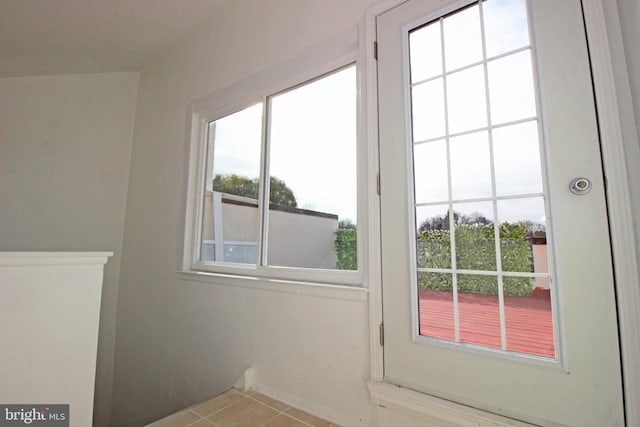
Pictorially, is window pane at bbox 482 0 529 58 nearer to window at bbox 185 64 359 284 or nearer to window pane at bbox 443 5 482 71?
window pane at bbox 443 5 482 71

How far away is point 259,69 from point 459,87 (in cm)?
127

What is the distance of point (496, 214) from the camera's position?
1099 mm

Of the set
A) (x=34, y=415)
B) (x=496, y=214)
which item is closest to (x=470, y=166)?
(x=496, y=214)

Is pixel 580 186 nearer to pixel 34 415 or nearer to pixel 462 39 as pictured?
pixel 462 39

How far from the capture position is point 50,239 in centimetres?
251

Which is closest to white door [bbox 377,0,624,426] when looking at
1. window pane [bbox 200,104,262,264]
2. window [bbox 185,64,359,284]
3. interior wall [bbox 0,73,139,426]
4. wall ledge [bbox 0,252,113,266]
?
window [bbox 185,64,359,284]

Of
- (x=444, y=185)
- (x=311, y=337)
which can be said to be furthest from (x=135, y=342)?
(x=444, y=185)

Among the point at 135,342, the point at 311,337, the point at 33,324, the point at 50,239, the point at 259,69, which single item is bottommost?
the point at 135,342

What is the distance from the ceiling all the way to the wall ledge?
179cm

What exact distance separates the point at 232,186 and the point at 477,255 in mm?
1640

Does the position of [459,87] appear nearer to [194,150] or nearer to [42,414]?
[194,150]

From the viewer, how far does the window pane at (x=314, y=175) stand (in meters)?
1.57

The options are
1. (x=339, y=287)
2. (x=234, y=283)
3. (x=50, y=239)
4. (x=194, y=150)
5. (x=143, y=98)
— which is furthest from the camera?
(x=143, y=98)

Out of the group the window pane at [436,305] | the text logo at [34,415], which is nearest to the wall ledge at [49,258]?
the text logo at [34,415]
